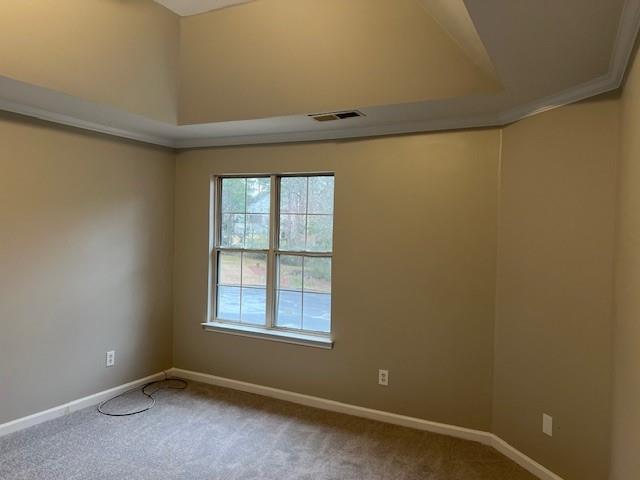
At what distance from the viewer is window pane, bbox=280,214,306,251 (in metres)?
3.64

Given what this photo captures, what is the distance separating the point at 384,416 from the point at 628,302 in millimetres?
1968

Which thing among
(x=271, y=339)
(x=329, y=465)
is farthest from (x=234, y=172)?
(x=329, y=465)

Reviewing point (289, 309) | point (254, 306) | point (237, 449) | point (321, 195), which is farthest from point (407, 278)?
point (237, 449)

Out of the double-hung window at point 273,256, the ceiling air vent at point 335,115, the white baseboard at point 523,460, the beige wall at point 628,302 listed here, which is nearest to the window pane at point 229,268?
the double-hung window at point 273,256

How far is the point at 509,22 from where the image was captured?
1633 millimetres

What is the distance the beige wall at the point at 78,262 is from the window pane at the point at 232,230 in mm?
542

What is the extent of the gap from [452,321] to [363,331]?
69cm

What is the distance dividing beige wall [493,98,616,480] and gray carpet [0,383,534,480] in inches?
16.3

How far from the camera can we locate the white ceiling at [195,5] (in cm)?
281

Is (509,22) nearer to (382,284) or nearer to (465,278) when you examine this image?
(465,278)

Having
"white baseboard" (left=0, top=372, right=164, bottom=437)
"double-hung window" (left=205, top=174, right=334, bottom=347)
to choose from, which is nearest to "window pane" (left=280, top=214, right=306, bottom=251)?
"double-hung window" (left=205, top=174, right=334, bottom=347)

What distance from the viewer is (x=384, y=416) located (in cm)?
322

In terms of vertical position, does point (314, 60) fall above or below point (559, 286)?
above

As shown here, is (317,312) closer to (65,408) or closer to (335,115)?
(335,115)
